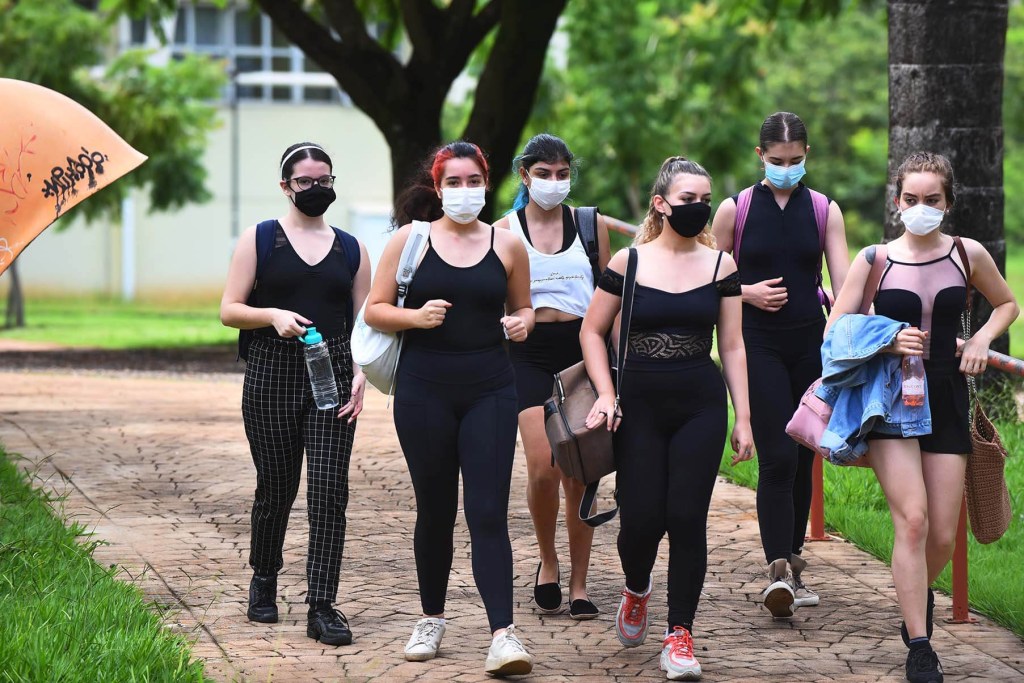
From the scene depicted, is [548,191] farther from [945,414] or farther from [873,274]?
[945,414]

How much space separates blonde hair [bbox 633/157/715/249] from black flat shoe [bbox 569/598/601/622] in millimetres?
1601

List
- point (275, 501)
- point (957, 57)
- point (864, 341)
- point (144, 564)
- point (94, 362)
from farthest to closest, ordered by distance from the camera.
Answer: point (94, 362)
point (957, 57)
point (144, 564)
point (275, 501)
point (864, 341)

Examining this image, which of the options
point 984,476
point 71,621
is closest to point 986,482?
point 984,476

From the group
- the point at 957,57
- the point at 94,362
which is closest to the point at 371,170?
the point at 94,362

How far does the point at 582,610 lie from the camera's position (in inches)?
257

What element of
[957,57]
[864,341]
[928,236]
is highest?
[957,57]

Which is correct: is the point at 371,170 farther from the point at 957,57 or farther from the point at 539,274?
the point at 539,274

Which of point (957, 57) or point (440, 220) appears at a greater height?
point (957, 57)

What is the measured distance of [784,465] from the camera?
649 centimetres

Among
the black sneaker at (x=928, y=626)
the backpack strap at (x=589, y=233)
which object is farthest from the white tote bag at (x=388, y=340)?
the black sneaker at (x=928, y=626)

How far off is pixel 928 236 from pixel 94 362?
48.2 ft

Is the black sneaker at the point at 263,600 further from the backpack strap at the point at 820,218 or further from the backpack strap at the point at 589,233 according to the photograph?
the backpack strap at the point at 820,218

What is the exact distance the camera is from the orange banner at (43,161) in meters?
5.71

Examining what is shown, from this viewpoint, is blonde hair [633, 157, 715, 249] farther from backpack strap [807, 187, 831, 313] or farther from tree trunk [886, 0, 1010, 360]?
tree trunk [886, 0, 1010, 360]
